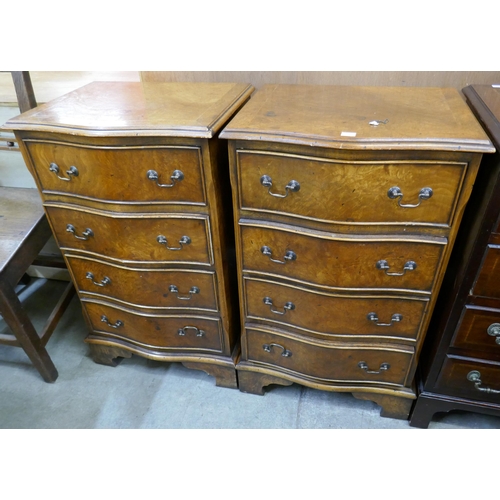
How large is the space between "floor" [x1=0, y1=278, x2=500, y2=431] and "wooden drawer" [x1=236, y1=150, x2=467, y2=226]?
2.80 ft

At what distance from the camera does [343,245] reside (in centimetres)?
109

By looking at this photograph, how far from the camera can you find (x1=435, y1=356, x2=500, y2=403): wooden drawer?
1233 mm

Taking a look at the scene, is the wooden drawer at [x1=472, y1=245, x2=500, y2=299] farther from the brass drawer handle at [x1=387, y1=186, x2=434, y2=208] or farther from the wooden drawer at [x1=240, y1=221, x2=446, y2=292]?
the brass drawer handle at [x1=387, y1=186, x2=434, y2=208]

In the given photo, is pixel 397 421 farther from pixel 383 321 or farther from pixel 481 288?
pixel 481 288

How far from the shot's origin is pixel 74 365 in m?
1.76

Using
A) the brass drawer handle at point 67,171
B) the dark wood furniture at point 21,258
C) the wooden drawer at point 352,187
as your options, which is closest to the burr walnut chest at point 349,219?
the wooden drawer at point 352,187


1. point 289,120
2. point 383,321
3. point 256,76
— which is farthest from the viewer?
point 256,76

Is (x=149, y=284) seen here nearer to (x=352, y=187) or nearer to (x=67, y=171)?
(x=67, y=171)

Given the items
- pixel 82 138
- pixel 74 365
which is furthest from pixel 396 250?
pixel 74 365

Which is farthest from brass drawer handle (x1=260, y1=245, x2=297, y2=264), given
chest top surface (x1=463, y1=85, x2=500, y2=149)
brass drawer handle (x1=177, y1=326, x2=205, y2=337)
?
chest top surface (x1=463, y1=85, x2=500, y2=149)

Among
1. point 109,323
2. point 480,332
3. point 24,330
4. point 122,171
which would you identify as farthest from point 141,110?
point 480,332

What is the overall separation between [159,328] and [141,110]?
2.59 feet

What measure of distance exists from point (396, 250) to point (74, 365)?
1.47 m

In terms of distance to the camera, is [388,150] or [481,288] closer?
[388,150]
